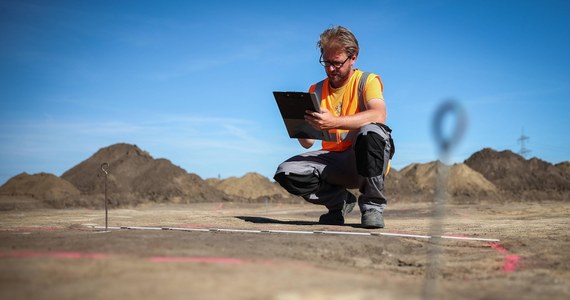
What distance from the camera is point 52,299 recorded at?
1.72 metres

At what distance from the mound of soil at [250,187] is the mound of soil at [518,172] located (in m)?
8.80

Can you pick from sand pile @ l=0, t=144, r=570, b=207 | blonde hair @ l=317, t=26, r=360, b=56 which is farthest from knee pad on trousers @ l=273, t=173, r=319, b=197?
sand pile @ l=0, t=144, r=570, b=207

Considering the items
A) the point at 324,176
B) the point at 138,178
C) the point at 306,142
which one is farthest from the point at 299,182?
→ the point at 138,178

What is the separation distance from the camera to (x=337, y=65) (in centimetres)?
456

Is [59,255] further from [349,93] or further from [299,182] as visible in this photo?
[349,93]

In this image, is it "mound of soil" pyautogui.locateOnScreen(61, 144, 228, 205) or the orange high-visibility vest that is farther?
"mound of soil" pyautogui.locateOnScreen(61, 144, 228, 205)

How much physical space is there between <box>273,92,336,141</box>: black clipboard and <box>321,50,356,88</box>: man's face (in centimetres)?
53

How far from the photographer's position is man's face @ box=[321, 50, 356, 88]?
456 cm

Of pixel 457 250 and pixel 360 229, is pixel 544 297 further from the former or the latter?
pixel 360 229

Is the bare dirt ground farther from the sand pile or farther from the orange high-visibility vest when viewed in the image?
the sand pile

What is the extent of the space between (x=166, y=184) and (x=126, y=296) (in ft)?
47.3

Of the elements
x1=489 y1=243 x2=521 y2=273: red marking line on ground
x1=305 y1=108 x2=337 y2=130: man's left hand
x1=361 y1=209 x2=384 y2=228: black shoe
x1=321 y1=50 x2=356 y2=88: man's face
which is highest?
x1=321 y1=50 x2=356 y2=88: man's face

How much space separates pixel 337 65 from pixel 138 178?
1282 cm

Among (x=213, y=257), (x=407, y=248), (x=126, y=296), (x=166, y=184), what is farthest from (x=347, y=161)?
(x=166, y=184)
